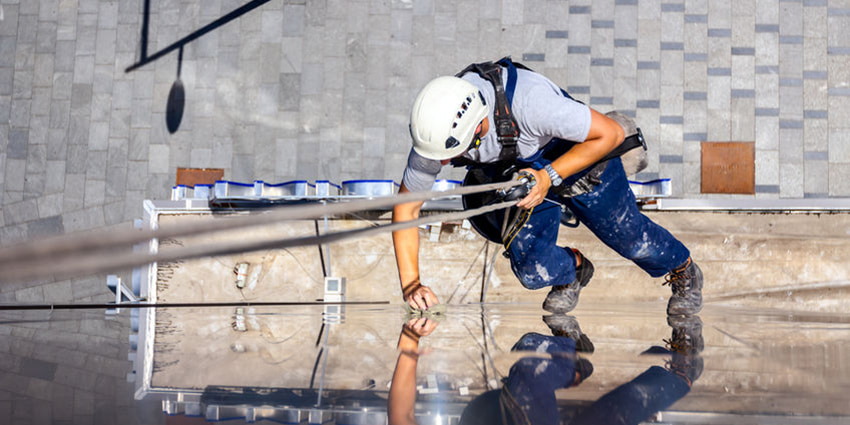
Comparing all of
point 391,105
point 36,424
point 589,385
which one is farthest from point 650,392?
point 391,105

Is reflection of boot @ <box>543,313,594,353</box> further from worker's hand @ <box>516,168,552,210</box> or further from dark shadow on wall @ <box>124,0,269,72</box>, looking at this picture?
dark shadow on wall @ <box>124,0,269,72</box>

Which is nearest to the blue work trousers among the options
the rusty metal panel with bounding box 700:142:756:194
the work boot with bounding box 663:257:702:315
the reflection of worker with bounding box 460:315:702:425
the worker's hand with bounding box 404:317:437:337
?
the work boot with bounding box 663:257:702:315

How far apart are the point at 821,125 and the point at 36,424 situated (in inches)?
253

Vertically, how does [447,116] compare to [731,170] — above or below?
below

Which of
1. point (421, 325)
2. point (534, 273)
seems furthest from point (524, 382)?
point (534, 273)

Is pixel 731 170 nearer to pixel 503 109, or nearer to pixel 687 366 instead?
pixel 503 109

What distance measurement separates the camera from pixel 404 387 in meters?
1.61

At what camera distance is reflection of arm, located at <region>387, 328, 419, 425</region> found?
4.61ft

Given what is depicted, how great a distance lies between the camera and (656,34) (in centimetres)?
589

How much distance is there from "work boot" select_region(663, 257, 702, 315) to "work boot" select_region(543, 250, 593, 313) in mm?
472

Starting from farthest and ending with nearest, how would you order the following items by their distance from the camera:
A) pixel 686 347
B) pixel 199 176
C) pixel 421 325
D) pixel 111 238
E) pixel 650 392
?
pixel 199 176
pixel 421 325
pixel 686 347
pixel 650 392
pixel 111 238

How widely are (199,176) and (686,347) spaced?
5192 mm

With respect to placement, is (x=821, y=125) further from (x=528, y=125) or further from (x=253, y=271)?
(x=253, y=271)

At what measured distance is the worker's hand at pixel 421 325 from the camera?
2359mm
